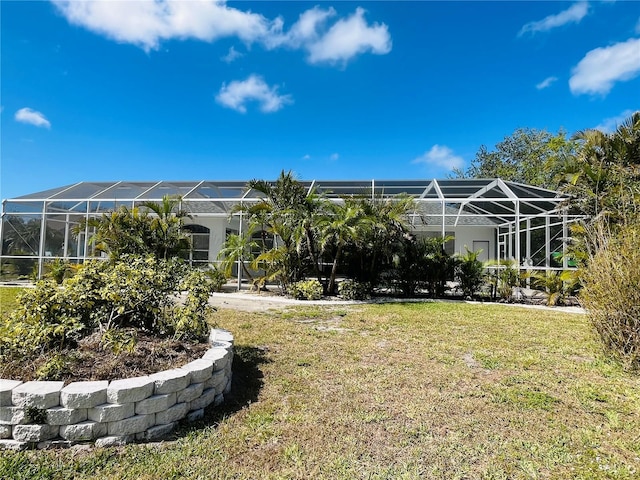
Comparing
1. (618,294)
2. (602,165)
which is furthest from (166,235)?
(602,165)

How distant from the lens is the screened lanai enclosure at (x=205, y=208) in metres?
13.8

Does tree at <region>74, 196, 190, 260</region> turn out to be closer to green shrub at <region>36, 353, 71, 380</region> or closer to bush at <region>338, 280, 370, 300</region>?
bush at <region>338, 280, 370, 300</region>

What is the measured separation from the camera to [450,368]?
187 inches

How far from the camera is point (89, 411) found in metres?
2.74

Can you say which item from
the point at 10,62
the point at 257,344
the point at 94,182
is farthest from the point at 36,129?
the point at 94,182

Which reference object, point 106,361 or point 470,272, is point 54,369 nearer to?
point 106,361

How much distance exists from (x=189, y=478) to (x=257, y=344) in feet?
11.1

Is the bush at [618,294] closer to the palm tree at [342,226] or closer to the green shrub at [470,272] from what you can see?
the palm tree at [342,226]

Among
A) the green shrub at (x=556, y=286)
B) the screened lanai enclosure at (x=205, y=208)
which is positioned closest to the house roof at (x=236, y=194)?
the screened lanai enclosure at (x=205, y=208)

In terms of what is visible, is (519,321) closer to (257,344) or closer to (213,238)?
(257,344)

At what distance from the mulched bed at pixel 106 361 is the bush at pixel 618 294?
18.1 feet

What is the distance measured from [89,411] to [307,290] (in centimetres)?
862

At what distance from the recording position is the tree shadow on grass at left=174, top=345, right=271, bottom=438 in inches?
125

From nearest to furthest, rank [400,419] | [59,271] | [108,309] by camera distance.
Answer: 1. [400,419]
2. [108,309]
3. [59,271]
